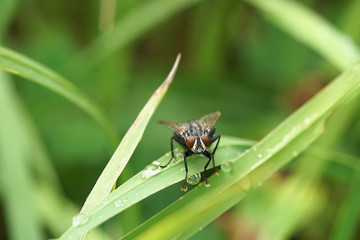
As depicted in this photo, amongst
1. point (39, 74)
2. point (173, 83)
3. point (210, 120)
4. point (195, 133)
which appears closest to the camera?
point (39, 74)

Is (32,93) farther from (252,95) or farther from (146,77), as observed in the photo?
(252,95)

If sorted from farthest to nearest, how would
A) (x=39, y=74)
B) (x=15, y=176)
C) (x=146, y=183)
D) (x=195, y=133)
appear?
(x=15, y=176), (x=195, y=133), (x=39, y=74), (x=146, y=183)

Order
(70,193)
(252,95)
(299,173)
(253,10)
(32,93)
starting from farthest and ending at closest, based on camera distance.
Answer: (253,10) < (252,95) < (32,93) < (70,193) < (299,173)

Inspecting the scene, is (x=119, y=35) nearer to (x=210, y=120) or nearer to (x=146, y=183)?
(x=210, y=120)

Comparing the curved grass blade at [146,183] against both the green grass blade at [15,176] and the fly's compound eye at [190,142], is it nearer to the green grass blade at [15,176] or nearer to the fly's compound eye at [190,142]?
the fly's compound eye at [190,142]

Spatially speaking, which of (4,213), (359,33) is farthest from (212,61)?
(4,213)

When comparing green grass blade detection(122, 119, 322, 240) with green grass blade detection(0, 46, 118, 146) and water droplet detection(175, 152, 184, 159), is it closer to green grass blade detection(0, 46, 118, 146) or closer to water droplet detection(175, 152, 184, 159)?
water droplet detection(175, 152, 184, 159)

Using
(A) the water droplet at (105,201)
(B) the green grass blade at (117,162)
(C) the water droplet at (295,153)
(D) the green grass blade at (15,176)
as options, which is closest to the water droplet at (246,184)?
(C) the water droplet at (295,153)

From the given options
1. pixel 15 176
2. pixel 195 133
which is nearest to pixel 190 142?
pixel 195 133
